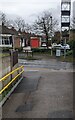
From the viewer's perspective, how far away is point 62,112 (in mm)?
7773

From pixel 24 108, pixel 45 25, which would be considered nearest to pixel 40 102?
pixel 24 108

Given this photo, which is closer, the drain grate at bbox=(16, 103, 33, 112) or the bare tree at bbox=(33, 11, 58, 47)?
the drain grate at bbox=(16, 103, 33, 112)

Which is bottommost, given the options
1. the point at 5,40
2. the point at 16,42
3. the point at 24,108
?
the point at 24,108

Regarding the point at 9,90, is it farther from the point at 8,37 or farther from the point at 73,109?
the point at 8,37

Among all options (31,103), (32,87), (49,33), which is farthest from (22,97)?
(49,33)

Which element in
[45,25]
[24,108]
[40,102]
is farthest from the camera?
[45,25]

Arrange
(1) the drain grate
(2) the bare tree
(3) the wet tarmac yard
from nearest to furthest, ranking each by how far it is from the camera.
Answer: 1. (3) the wet tarmac yard
2. (1) the drain grate
3. (2) the bare tree

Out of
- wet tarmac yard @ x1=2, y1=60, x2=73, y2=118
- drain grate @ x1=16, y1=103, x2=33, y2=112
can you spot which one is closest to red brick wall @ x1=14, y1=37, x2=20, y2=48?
wet tarmac yard @ x1=2, y1=60, x2=73, y2=118

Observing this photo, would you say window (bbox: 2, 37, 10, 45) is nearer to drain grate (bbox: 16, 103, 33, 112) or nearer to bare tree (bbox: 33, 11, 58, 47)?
bare tree (bbox: 33, 11, 58, 47)

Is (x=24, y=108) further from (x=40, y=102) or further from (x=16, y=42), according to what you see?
(x=16, y=42)

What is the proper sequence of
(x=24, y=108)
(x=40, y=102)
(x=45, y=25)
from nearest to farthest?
(x=24, y=108)
(x=40, y=102)
(x=45, y=25)

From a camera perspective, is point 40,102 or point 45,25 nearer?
point 40,102

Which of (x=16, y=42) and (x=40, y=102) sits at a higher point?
(x=16, y=42)

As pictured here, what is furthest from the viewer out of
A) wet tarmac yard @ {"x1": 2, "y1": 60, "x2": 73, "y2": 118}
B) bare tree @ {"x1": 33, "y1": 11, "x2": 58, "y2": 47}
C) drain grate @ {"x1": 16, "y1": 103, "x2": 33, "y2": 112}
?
bare tree @ {"x1": 33, "y1": 11, "x2": 58, "y2": 47}
